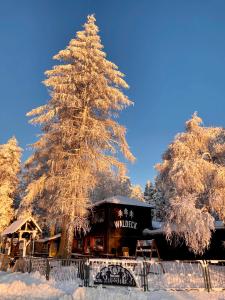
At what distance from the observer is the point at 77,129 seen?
20734 millimetres

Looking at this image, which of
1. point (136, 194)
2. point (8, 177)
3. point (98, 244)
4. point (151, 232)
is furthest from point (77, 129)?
point (136, 194)

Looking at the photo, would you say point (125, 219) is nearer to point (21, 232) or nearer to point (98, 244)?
point (98, 244)

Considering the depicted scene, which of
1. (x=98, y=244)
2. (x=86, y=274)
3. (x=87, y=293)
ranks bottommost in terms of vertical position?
(x=87, y=293)

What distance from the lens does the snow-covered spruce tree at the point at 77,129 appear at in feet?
64.3

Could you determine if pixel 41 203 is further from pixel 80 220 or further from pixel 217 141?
pixel 217 141

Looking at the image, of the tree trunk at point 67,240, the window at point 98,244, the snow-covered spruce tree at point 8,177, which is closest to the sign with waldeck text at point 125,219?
the window at point 98,244

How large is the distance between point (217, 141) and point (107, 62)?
10.1 meters

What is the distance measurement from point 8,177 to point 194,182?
27.7 meters

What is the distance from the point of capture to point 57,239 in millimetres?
40406

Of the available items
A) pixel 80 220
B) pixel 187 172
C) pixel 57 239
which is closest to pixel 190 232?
pixel 187 172

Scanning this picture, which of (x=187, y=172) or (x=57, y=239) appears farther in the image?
(x=57, y=239)

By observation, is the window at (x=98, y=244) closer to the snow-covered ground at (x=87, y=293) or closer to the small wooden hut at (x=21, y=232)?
the small wooden hut at (x=21, y=232)

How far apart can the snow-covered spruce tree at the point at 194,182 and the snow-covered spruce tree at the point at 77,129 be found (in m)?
3.78

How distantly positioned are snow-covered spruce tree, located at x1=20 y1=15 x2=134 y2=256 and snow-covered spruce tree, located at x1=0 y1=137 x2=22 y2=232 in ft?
50.2
